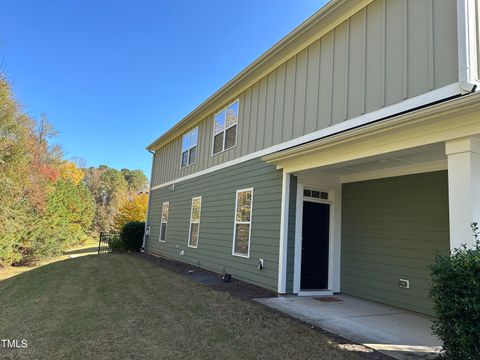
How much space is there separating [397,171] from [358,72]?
1.96m

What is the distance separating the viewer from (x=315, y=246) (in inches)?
271

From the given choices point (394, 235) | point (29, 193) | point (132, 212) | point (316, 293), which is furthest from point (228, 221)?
point (132, 212)

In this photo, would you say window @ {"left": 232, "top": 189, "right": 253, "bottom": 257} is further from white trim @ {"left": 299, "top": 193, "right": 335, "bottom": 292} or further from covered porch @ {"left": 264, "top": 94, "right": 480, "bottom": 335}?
white trim @ {"left": 299, "top": 193, "right": 335, "bottom": 292}

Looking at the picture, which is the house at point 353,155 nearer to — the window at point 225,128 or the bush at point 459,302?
the window at point 225,128

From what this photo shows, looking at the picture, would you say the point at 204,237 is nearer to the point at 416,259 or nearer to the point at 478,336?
the point at 416,259

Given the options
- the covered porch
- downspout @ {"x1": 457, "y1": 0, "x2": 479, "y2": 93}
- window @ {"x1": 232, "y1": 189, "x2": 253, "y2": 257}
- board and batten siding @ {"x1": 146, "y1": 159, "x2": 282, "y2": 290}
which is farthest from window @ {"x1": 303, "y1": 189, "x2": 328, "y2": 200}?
downspout @ {"x1": 457, "y1": 0, "x2": 479, "y2": 93}

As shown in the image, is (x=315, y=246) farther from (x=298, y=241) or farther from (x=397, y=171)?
(x=397, y=171)

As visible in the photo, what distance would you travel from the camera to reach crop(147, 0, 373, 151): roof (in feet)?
18.2

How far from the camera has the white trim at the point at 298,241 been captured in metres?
6.33

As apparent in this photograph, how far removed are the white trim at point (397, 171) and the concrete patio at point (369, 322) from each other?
235cm

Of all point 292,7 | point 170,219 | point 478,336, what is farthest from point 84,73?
point 478,336

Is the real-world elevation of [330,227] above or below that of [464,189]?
below

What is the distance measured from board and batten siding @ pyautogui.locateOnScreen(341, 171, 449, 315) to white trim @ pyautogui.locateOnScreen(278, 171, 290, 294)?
142 centimetres

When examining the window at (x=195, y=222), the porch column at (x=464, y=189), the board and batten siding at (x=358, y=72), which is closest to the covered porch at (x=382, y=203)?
the porch column at (x=464, y=189)
